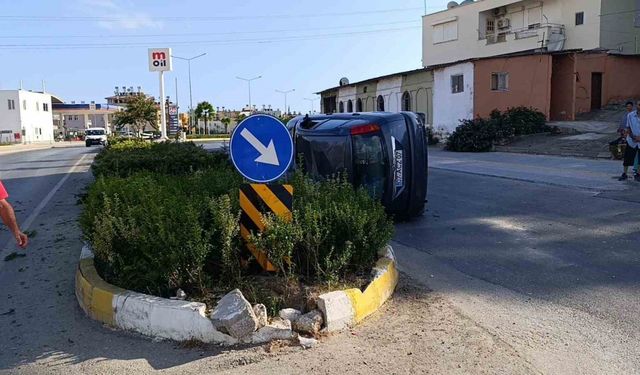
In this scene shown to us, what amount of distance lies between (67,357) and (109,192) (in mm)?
2425

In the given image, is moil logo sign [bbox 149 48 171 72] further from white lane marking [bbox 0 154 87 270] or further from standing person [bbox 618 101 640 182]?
standing person [bbox 618 101 640 182]

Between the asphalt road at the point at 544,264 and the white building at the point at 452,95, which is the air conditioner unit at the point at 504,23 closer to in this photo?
the white building at the point at 452,95

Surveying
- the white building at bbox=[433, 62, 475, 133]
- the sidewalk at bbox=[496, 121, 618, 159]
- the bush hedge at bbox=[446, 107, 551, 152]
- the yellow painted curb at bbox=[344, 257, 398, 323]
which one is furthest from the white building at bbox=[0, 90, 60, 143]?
the yellow painted curb at bbox=[344, 257, 398, 323]

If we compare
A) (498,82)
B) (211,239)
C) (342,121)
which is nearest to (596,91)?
→ (498,82)

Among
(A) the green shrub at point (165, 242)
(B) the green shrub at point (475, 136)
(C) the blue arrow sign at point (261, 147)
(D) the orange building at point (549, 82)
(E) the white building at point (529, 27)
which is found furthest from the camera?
(E) the white building at point (529, 27)

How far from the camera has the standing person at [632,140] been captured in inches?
481

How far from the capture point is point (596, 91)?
30.7 meters

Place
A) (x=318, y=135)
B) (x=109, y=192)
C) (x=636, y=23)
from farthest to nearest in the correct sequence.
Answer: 1. (x=636, y=23)
2. (x=318, y=135)
3. (x=109, y=192)

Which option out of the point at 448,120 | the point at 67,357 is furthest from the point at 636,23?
the point at 67,357

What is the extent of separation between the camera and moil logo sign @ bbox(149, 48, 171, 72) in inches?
1001

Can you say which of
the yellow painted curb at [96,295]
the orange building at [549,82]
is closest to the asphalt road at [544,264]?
the yellow painted curb at [96,295]

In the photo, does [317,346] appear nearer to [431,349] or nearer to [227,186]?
[431,349]

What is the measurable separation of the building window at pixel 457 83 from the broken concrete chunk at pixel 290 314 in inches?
1124

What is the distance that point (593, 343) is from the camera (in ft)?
13.4
